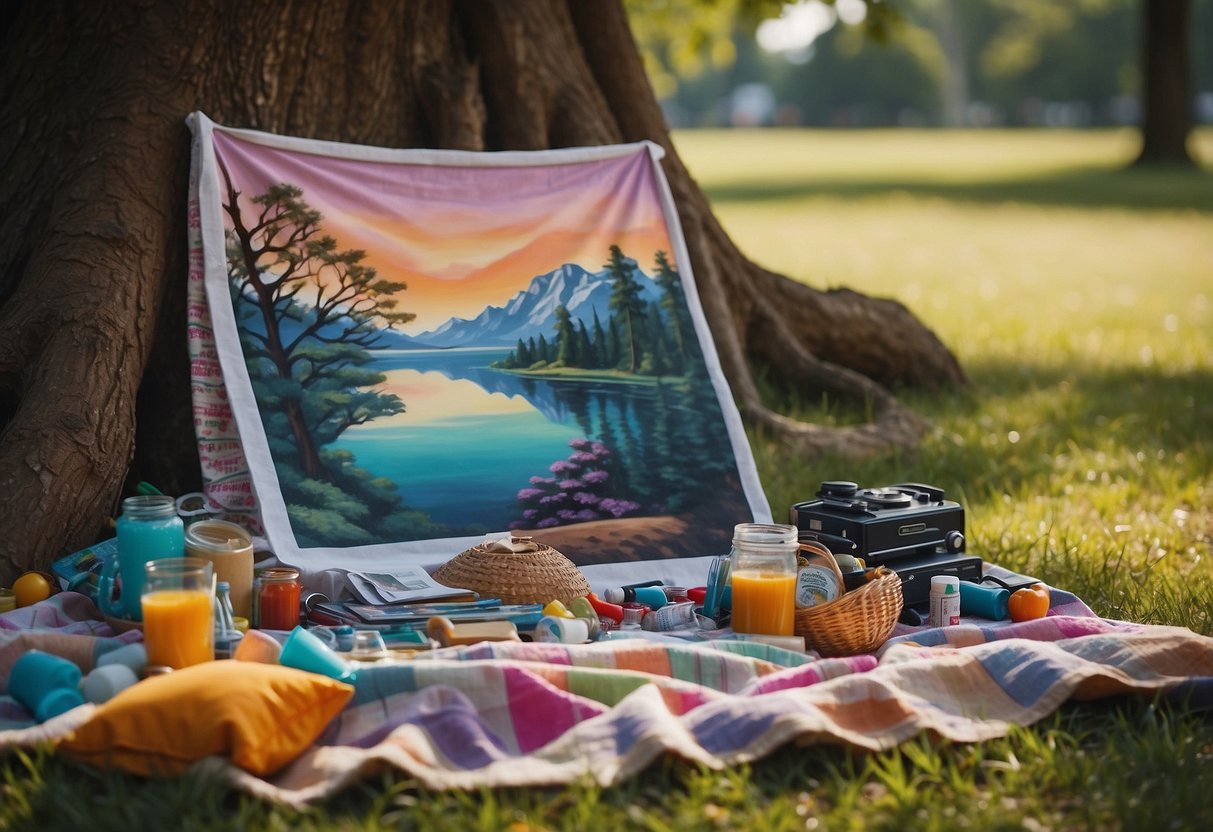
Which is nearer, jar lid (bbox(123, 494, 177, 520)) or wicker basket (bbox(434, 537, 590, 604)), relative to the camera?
jar lid (bbox(123, 494, 177, 520))

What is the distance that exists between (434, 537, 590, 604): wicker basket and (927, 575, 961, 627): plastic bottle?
96cm

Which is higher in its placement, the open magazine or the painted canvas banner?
the painted canvas banner

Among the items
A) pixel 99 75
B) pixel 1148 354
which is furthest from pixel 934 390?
pixel 99 75

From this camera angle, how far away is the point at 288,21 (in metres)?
4.77

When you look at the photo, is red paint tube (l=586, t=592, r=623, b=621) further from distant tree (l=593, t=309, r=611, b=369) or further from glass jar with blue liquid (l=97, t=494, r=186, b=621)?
distant tree (l=593, t=309, r=611, b=369)

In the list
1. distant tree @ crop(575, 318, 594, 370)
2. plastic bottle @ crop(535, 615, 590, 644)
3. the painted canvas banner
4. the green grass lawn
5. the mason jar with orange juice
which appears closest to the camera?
the green grass lawn

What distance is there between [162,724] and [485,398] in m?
2.04

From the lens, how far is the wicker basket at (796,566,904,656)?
3.45m

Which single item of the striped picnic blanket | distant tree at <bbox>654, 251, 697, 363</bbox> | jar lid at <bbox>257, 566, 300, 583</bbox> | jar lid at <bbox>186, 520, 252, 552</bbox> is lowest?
the striped picnic blanket

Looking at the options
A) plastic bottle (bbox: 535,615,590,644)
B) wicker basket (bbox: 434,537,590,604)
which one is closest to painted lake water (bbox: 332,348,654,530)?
wicker basket (bbox: 434,537,590,604)

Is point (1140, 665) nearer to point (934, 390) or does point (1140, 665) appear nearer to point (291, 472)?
point (291, 472)

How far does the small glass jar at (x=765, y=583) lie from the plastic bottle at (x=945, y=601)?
Result: 1.60 feet

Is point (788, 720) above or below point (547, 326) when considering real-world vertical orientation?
below

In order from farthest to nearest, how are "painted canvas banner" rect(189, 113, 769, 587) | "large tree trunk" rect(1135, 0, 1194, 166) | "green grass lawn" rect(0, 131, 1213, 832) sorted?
"large tree trunk" rect(1135, 0, 1194, 166) < "painted canvas banner" rect(189, 113, 769, 587) < "green grass lawn" rect(0, 131, 1213, 832)
